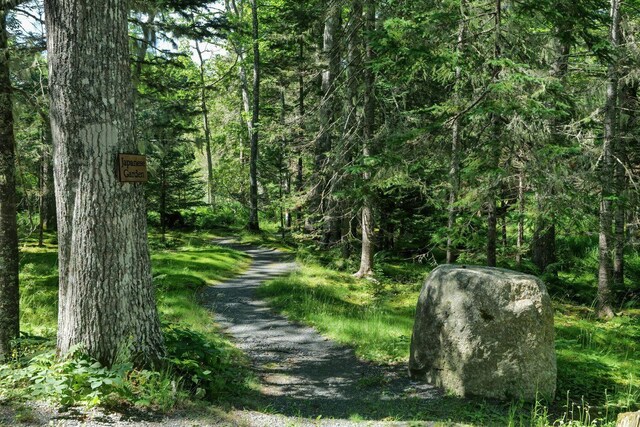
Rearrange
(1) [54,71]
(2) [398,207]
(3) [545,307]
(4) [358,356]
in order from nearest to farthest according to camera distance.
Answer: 1. (1) [54,71]
2. (3) [545,307]
3. (4) [358,356]
4. (2) [398,207]

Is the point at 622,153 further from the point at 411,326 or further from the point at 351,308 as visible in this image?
the point at 351,308

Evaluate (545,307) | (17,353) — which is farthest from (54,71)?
(545,307)

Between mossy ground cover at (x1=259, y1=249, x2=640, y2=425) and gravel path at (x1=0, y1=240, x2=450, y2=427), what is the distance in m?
0.40

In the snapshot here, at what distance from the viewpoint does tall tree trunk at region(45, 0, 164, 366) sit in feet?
14.3

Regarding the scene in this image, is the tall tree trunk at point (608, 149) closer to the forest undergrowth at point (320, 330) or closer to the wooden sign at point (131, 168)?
Result: the forest undergrowth at point (320, 330)

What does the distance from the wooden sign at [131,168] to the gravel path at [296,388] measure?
6.78 ft

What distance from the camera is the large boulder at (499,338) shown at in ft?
18.9

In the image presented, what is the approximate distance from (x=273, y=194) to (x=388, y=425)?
27410 mm

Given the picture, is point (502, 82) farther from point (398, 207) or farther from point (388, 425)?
point (398, 207)

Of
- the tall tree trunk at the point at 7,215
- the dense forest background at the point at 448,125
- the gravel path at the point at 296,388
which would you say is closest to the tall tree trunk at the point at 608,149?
the dense forest background at the point at 448,125

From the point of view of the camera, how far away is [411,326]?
362 inches

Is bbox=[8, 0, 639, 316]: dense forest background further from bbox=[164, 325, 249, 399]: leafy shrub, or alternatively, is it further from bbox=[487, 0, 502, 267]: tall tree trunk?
bbox=[164, 325, 249, 399]: leafy shrub

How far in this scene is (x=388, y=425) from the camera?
4.41 m

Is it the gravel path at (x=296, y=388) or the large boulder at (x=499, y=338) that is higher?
the large boulder at (x=499, y=338)
